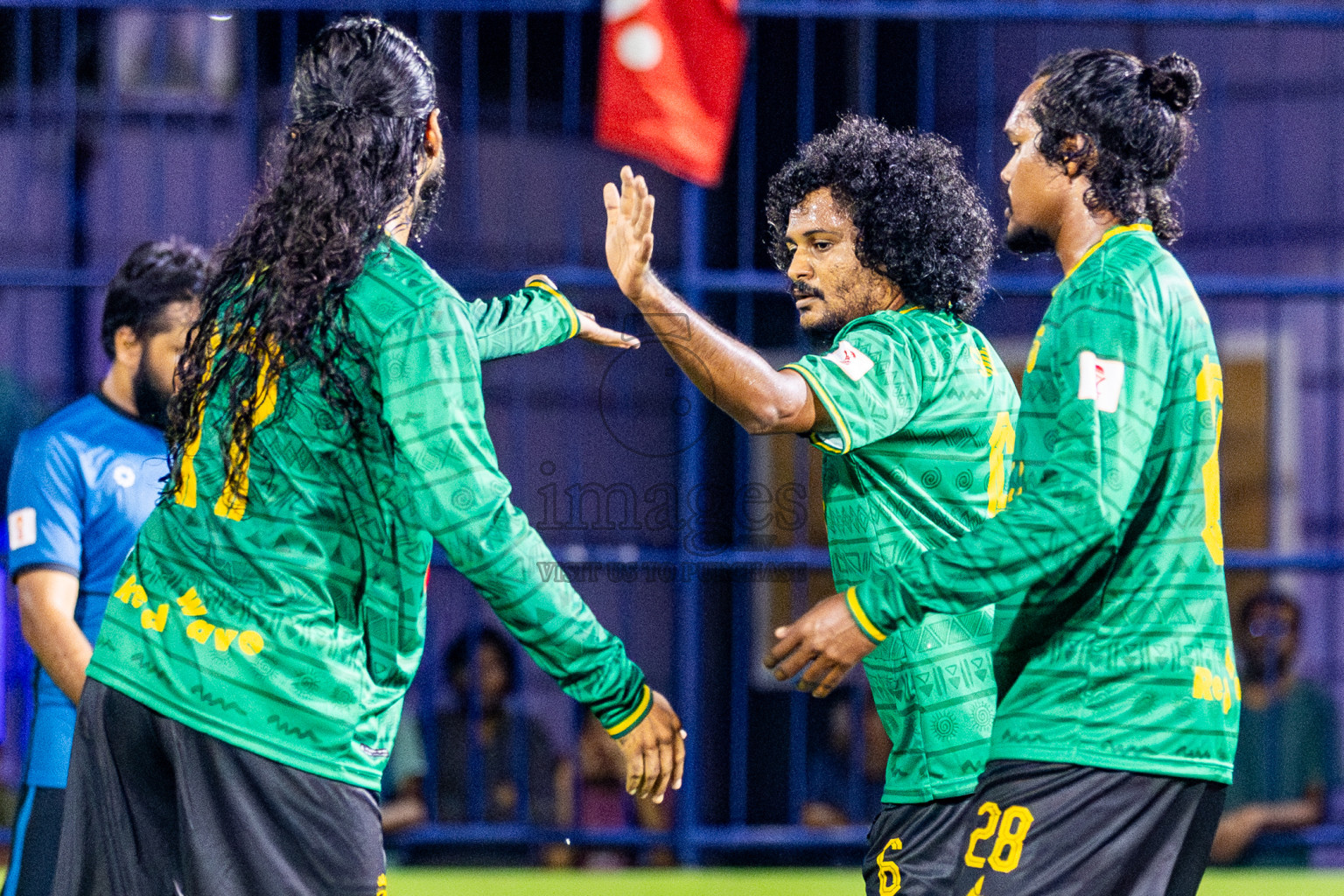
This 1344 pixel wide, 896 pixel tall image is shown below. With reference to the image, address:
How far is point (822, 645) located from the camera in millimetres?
2250

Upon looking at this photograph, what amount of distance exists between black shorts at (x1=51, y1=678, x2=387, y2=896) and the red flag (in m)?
3.13

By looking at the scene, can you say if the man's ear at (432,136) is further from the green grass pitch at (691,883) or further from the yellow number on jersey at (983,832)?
the green grass pitch at (691,883)

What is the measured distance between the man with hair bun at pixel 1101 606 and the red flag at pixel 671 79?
2805 mm

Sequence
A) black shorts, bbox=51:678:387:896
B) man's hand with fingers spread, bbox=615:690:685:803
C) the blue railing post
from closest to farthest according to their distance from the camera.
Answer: black shorts, bbox=51:678:387:896, man's hand with fingers spread, bbox=615:690:685:803, the blue railing post

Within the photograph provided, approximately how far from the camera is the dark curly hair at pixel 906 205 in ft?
9.41

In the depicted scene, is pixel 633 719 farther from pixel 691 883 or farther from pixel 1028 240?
pixel 691 883

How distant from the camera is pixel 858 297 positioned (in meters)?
2.88

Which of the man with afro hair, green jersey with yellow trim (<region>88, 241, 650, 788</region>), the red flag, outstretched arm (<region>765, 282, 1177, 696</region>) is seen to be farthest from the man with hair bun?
the red flag

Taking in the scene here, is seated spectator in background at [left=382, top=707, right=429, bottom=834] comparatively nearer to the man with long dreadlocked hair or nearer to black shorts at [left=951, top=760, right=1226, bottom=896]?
the man with long dreadlocked hair

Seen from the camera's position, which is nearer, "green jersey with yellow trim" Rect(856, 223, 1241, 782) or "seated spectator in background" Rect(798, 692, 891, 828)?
"green jersey with yellow trim" Rect(856, 223, 1241, 782)

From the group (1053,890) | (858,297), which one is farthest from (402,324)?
(1053,890)

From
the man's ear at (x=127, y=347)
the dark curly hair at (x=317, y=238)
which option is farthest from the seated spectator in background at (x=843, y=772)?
the dark curly hair at (x=317, y=238)

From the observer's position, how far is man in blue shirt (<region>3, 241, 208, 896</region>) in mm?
3246

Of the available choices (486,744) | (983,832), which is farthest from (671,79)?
(983,832)
